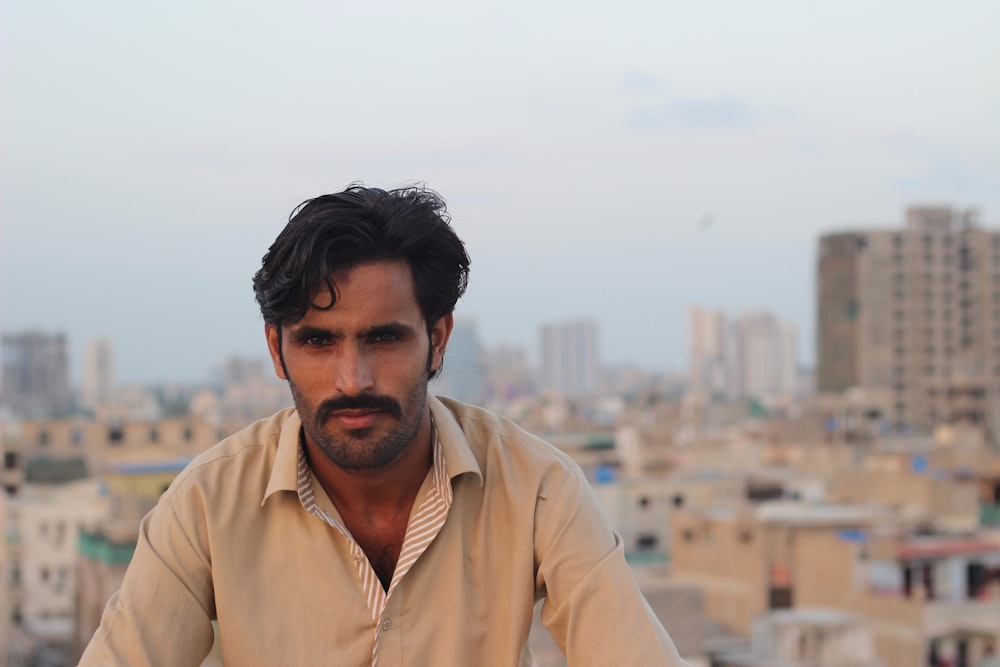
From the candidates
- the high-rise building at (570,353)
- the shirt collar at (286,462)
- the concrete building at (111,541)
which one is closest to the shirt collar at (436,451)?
the shirt collar at (286,462)

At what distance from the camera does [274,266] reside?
6.06 feet

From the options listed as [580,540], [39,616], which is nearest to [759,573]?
[39,616]

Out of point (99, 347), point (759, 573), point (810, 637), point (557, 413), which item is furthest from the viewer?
point (99, 347)

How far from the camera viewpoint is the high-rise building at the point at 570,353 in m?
116

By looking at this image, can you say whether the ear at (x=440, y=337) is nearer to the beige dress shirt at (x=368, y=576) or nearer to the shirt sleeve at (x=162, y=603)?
the beige dress shirt at (x=368, y=576)

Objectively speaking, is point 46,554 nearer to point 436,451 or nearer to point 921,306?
point 436,451

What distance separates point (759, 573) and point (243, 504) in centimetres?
2303

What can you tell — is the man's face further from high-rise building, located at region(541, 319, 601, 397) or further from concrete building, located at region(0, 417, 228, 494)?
high-rise building, located at region(541, 319, 601, 397)

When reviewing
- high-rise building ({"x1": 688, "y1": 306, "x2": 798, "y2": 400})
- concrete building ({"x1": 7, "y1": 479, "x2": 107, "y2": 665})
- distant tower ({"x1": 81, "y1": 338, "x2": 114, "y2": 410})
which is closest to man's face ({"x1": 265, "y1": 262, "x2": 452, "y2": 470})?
concrete building ({"x1": 7, "y1": 479, "x2": 107, "y2": 665})

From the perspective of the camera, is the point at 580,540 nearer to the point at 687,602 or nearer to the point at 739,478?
the point at 687,602

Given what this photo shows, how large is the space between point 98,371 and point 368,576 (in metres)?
95.1

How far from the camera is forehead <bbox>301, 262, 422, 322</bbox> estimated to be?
1.82m

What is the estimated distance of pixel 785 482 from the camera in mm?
37469

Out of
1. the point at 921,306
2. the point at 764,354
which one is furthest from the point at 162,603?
the point at 764,354
